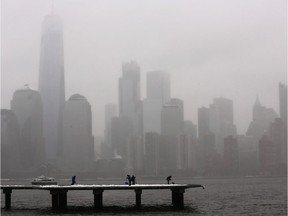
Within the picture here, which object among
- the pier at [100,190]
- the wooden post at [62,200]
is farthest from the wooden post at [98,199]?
the wooden post at [62,200]

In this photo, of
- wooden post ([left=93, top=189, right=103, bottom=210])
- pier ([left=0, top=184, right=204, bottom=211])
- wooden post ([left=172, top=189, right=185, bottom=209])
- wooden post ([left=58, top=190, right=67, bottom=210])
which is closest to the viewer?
pier ([left=0, top=184, right=204, bottom=211])

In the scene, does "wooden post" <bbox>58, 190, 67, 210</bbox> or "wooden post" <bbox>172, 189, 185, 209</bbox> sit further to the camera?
"wooden post" <bbox>172, 189, 185, 209</bbox>

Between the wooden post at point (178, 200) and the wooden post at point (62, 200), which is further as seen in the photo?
the wooden post at point (178, 200)

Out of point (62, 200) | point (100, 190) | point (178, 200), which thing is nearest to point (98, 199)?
point (100, 190)

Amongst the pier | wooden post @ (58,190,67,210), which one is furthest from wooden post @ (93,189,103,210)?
wooden post @ (58,190,67,210)

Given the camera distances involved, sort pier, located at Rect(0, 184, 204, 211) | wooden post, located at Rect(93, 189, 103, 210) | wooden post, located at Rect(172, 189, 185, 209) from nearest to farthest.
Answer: pier, located at Rect(0, 184, 204, 211) → wooden post, located at Rect(93, 189, 103, 210) → wooden post, located at Rect(172, 189, 185, 209)

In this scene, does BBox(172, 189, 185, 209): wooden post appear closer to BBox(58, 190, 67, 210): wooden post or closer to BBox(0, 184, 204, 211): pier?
BBox(0, 184, 204, 211): pier

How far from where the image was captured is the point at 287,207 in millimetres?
100125

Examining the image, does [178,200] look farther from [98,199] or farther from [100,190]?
[100,190]

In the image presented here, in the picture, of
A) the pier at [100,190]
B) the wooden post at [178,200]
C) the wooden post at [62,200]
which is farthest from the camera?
the wooden post at [178,200]

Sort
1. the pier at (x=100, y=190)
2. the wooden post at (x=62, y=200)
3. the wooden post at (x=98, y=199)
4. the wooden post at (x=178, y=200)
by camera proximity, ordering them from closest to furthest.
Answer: the pier at (x=100, y=190) < the wooden post at (x=98, y=199) < the wooden post at (x=62, y=200) < the wooden post at (x=178, y=200)

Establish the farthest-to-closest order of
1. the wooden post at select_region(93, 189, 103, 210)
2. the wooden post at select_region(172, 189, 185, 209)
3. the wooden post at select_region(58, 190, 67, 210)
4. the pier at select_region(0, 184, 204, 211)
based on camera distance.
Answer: the wooden post at select_region(172, 189, 185, 209) < the wooden post at select_region(58, 190, 67, 210) < the wooden post at select_region(93, 189, 103, 210) < the pier at select_region(0, 184, 204, 211)

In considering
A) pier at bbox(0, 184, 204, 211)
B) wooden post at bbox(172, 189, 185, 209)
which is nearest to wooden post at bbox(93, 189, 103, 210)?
pier at bbox(0, 184, 204, 211)

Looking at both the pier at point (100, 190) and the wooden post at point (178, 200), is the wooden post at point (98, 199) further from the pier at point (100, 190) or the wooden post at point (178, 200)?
the wooden post at point (178, 200)
